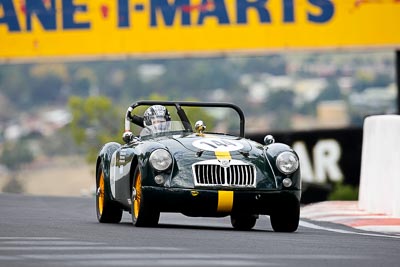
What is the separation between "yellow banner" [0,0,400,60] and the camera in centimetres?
3212

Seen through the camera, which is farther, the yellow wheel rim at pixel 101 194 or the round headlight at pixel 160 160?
the yellow wheel rim at pixel 101 194

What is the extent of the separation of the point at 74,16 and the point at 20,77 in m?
132

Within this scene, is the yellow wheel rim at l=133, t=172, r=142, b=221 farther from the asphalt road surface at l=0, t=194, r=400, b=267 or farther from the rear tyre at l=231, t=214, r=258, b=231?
the rear tyre at l=231, t=214, r=258, b=231

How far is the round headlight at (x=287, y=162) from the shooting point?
14055mm

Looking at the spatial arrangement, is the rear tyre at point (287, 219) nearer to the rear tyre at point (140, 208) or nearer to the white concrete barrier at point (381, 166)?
the rear tyre at point (140, 208)

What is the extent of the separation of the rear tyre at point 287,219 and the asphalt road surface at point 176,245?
0.10 m

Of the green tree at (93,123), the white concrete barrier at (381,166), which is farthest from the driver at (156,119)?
the green tree at (93,123)

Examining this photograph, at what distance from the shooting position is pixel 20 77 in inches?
6457

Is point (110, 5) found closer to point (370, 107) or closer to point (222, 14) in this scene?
point (222, 14)

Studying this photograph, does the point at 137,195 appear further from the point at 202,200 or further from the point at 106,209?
the point at 106,209

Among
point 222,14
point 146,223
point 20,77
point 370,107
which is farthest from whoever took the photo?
point 20,77

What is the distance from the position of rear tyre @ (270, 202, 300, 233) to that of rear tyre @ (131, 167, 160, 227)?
1114mm

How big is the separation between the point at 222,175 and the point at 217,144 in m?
0.47

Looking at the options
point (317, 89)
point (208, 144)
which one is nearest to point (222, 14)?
A: point (208, 144)
